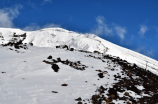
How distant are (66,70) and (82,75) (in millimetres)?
1979

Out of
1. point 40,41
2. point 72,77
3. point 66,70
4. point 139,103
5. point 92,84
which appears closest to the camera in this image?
point 139,103

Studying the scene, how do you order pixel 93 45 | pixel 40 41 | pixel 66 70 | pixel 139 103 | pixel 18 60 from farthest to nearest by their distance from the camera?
1. pixel 40 41
2. pixel 93 45
3. pixel 18 60
4. pixel 66 70
5. pixel 139 103

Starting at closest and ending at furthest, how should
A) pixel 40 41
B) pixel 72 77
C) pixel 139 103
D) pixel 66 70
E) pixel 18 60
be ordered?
pixel 139 103, pixel 72 77, pixel 66 70, pixel 18 60, pixel 40 41

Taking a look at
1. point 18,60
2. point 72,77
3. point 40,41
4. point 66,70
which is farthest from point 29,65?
point 40,41

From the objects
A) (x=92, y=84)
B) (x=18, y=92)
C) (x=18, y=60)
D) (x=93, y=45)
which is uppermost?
(x=93, y=45)

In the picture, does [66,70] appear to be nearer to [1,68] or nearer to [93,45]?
[1,68]

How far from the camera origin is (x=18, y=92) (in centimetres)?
1066

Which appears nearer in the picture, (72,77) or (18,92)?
(18,92)

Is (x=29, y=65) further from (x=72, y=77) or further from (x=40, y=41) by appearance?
(x=40, y=41)

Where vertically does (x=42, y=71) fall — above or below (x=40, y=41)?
below

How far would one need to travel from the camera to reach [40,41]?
611ft

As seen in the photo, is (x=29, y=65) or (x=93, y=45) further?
(x=93, y=45)

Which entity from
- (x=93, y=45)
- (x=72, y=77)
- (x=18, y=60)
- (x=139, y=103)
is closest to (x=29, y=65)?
(x=18, y=60)

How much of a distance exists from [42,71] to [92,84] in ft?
17.6
